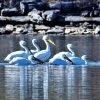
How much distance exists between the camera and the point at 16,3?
4947cm

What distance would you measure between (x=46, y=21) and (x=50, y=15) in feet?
5.11

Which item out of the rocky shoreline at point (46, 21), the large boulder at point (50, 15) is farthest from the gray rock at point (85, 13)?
the large boulder at point (50, 15)

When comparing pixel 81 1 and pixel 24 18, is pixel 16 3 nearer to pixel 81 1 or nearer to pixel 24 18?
pixel 24 18

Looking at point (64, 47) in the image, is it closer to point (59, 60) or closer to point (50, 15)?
point (59, 60)

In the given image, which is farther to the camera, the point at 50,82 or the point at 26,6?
the point at 26,6

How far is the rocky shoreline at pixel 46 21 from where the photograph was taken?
4538 centimetres

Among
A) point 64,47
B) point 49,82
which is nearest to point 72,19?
point 64,47

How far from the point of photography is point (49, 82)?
11.6m

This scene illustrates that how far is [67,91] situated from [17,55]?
20.9ft

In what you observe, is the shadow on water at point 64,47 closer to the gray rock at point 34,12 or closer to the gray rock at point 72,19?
the gray rock at point 72,19

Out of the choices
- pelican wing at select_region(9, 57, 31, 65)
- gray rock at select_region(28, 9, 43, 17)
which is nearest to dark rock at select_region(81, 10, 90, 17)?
gray rock at select_region(28, 9, 43, 17)

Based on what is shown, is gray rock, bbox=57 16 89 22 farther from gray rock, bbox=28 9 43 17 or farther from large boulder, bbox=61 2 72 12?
gray rock, bbox=28 9 43 17

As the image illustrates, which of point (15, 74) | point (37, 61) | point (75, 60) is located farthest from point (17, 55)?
point (15, 74)

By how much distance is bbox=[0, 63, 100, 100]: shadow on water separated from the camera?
9789 millimetres
